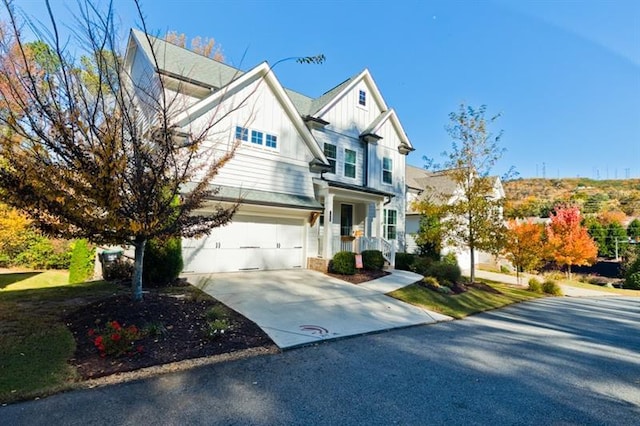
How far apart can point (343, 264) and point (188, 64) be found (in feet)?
36.9

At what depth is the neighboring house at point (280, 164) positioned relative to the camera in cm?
1212

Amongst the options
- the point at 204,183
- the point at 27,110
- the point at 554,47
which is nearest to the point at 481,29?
the point at 554,47

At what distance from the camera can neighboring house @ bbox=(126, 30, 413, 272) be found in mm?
12125

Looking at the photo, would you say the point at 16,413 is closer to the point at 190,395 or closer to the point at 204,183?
the point at 190,395

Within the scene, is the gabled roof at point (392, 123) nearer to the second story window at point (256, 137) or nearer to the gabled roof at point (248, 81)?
the gabled roof at point (248, 81)

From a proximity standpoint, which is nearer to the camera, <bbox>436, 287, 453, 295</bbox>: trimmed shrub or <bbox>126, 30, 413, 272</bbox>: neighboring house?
<bbox>126, 30, 413, 272</bbox>: neighboring house

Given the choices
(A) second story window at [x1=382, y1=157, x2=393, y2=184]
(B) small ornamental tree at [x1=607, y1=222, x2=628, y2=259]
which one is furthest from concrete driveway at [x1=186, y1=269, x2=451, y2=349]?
(B) small ornamental tree at [x1=607, y1=222, x2=628, y2=259]

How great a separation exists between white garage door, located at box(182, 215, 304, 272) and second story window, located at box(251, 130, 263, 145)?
3.08 meters

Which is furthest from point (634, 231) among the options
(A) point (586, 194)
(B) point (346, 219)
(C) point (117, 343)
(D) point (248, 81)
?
(C) point (117, 343)

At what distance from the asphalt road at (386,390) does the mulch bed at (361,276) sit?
19.0 feet

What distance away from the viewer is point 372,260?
14602 mm

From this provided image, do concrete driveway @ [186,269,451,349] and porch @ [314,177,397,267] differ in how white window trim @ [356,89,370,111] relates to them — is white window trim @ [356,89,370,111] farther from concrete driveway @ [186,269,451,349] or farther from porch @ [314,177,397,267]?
concrete driveway @ [186,269,451,349]

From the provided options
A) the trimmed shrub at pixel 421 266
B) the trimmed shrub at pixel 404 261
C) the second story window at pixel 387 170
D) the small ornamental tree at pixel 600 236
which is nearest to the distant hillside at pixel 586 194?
the small ornamental tree at pixel 600 236

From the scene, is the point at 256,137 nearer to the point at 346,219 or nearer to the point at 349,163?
the point at 349,163
